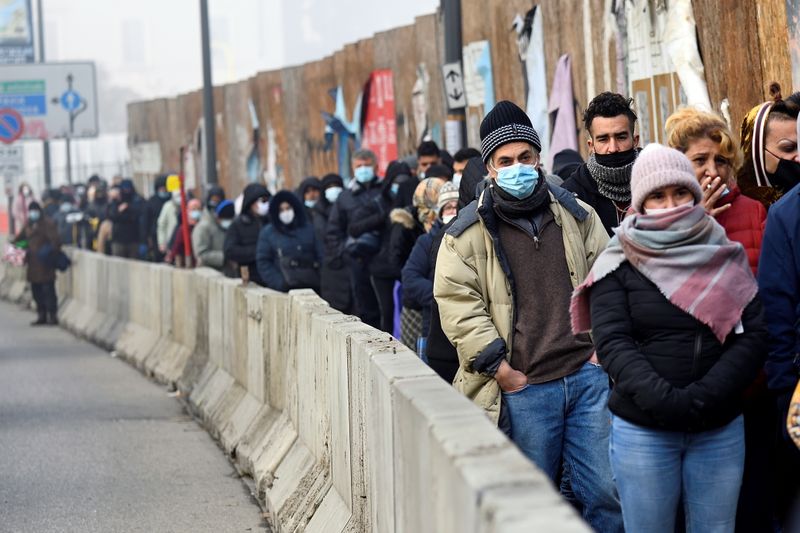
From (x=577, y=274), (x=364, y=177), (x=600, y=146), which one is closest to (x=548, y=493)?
(x=577, y=274)

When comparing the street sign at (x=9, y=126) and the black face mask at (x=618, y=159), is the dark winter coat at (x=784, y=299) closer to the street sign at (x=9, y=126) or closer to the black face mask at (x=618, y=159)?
the black face mask at (x=618, y=159)

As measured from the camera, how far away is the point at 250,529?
27.4 ft

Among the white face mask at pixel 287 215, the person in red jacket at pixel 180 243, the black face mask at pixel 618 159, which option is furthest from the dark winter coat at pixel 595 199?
the person in red jacket at pixel 180 243

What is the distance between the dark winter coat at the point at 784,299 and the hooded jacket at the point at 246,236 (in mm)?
10963

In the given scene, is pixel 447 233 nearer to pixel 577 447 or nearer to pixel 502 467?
pixel 577 447

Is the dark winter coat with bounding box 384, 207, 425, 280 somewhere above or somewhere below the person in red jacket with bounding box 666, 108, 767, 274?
below

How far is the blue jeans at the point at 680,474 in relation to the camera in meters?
5.14

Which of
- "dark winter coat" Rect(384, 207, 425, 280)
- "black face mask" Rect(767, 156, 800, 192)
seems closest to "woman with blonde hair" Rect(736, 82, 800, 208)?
"black face mask" Rect(767, 156, 800, 192)

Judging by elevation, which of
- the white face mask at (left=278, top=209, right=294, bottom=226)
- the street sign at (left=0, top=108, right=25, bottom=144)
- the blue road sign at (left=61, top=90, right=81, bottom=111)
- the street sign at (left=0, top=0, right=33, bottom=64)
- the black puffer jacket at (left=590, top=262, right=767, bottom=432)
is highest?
the street sign at (left=0, top=0, right=33, bottom=64)

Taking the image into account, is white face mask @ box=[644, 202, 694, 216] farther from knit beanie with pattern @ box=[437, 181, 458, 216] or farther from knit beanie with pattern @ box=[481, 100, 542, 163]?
knit beanie with pattern @ box=[437, 181, 458, 216]

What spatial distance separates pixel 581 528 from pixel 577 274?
3.06 m

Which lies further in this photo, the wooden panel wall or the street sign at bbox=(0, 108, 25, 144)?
the street sign at bbox=(0, 108, 25, 144)

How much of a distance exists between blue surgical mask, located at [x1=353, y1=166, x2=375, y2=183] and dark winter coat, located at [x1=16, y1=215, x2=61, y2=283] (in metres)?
10.8

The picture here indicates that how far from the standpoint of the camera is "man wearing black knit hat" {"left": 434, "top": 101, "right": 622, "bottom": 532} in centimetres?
613
